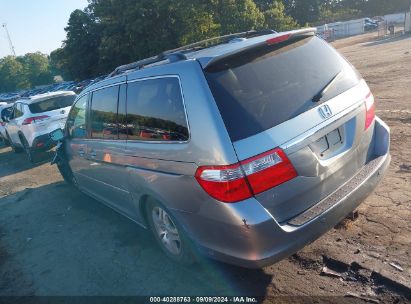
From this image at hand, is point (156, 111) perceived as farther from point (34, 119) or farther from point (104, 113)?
point (34, 119)

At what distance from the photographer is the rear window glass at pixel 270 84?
286 cm

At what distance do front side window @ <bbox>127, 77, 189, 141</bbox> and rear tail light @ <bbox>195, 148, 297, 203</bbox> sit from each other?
1.67ft

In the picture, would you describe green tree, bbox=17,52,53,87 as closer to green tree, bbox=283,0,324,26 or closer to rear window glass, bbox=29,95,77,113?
green tree, bbox=283,0,324,26

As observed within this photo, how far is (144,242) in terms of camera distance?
4.58 meters

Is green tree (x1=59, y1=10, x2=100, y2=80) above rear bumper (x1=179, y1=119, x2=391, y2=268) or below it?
above

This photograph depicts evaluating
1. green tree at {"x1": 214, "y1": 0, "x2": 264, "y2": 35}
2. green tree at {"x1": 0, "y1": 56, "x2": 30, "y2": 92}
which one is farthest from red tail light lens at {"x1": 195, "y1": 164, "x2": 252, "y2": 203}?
green tree at {"x1": 0, "y1": 56, "x2": 30, "y2": 92}

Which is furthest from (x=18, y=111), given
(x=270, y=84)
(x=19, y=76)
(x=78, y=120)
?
(x=19, y=76)

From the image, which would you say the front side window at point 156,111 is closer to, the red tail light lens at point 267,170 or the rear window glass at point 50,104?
the red tail light lens at point 267,170

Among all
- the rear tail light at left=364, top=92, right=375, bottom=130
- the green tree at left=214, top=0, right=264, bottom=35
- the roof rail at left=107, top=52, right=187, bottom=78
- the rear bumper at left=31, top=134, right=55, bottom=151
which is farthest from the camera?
the green tree at left=214, top=0, right=264, bottom=35

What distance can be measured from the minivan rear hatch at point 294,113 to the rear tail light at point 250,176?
2.0 inches

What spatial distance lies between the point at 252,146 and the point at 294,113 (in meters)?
0.51

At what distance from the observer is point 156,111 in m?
3.51

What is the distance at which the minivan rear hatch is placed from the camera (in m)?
2.84

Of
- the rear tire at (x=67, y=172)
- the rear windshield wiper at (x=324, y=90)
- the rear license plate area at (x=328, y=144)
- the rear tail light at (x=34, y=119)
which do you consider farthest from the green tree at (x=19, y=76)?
the rear license plate area at (x=328, y=144)
